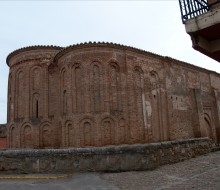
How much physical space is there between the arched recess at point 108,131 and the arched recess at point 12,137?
6.46m

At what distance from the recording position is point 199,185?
7402 mm

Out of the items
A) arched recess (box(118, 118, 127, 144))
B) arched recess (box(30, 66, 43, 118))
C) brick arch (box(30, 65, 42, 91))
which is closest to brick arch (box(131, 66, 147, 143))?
arched recess (box(118, 118, 127, 144))

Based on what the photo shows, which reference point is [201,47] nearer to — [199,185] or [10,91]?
[199,185]

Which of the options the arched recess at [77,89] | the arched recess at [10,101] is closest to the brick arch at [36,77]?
the arched recess at [10,101]

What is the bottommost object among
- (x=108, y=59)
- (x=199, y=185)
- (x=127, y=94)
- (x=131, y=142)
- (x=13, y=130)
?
(x=199, y=185)

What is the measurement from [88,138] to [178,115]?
23.9 feet

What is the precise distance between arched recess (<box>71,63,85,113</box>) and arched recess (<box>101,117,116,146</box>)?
1.50m

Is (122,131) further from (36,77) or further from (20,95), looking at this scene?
(20,95)

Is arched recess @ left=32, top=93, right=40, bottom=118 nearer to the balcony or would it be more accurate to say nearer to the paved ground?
the paved ground

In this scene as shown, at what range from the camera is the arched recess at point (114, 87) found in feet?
51.4

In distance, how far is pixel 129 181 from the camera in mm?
8195

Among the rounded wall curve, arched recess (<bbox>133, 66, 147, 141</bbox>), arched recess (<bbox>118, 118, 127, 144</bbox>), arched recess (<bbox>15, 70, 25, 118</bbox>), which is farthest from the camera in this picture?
arched recess (<bbox>15, 70, 25, 118</bbox>)

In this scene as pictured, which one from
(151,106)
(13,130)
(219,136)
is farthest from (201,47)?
(219,136)

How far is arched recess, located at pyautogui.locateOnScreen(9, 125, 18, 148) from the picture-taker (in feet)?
58.5
